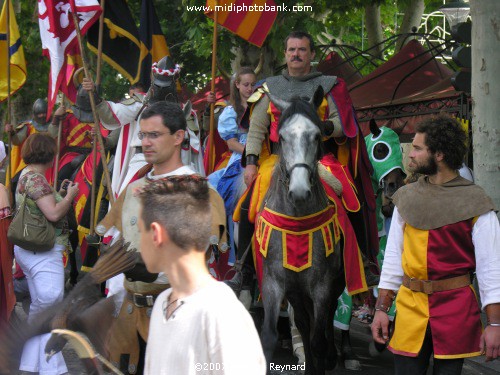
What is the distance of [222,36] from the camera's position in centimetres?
1620

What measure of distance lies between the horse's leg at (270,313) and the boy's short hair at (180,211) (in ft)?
11.7

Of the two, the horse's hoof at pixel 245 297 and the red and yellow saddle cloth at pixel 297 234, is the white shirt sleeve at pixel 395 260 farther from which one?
the horse's hoof at pixel 245 297

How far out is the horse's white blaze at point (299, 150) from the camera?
687 centimetres

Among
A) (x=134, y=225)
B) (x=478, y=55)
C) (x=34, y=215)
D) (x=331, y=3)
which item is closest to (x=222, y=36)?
(x=331, y=3)

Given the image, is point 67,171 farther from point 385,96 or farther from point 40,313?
point 40,313

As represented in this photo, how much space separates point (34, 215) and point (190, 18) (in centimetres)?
838

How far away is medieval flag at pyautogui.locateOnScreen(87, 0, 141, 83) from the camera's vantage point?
10.9m

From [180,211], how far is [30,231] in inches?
191

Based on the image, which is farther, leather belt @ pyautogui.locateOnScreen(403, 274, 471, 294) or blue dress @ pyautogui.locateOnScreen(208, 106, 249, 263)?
blue dress @ pyautogui.locateOnScreen(208, 106, 249, 263)

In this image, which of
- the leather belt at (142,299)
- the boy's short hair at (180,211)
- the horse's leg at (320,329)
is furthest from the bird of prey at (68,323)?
the horse's leg at (320,329)

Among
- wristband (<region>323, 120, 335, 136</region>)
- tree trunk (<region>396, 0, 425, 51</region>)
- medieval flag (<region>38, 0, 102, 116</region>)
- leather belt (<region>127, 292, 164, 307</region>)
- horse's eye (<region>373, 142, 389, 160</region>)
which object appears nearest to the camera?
leather belt (<region>127, 292, 164, 307</region>)

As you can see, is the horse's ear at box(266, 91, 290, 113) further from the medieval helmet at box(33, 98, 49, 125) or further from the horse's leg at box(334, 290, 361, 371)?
the medieval helmet at box(33, 98, 49, 125)

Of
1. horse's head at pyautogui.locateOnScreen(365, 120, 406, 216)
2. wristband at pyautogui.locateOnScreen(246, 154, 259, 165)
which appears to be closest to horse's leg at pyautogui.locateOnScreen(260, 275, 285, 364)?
wristband at pyautogui.locateOnScreen(246, 154, 259, 165)

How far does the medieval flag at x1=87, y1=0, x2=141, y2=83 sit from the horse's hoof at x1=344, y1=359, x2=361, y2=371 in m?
3.75
